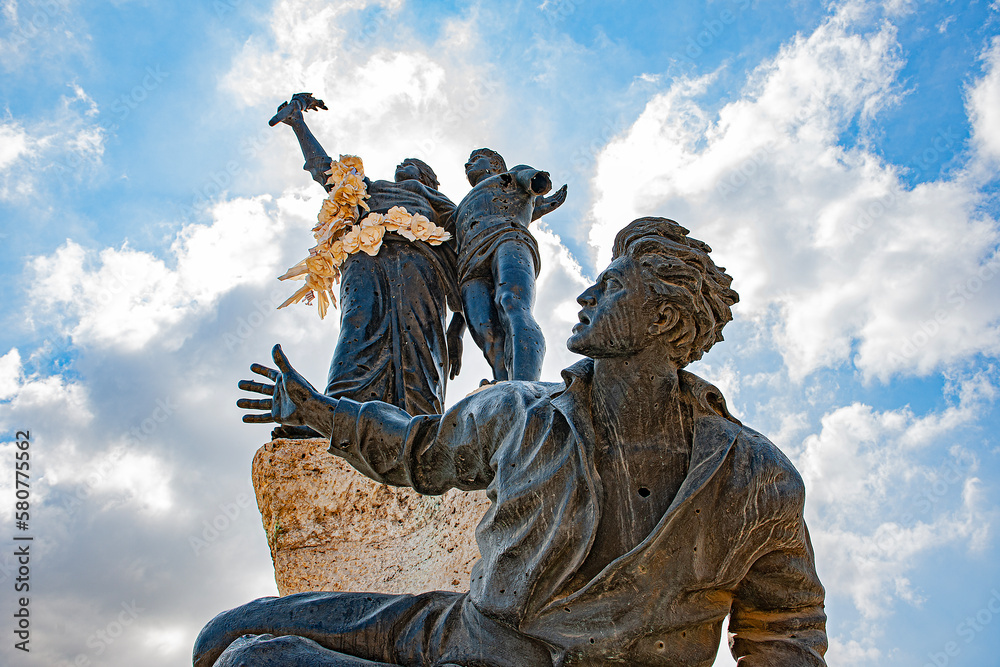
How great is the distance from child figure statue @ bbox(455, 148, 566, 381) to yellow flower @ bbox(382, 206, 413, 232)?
1.02 ft

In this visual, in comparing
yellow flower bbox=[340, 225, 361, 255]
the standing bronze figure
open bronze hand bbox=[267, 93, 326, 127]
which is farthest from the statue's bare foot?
open bronze hand bbox=[267, 93, 326, 127]

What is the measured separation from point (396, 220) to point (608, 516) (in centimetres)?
320

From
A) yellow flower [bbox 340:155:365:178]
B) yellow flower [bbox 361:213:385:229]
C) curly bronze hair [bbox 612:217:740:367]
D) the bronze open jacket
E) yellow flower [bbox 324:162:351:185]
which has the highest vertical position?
yellow flower [bbox 340:155:365:178]

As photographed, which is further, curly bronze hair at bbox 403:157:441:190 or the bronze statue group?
curly bronze hair at bbox 403:157:441:190

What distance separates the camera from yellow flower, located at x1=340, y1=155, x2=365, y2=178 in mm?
4820

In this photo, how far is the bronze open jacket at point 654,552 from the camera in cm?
161

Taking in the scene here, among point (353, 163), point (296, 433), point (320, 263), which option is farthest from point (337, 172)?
point (296, 433)

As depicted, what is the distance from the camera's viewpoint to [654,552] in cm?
162

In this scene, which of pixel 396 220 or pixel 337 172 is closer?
pixel 396 220

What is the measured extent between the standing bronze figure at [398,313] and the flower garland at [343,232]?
0.24ft

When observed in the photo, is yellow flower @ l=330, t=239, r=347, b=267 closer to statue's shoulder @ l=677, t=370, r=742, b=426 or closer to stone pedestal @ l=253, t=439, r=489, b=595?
stone pedestal @ l=253, t=439, r=489, b=595

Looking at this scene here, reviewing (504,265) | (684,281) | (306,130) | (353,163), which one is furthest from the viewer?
(306,130)

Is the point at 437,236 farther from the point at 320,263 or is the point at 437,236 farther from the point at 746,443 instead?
the point at 746,443

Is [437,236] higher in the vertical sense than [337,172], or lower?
lower
